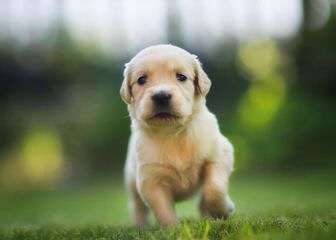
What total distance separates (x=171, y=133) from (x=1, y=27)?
1431 centimetres

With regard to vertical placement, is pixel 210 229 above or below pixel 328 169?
above

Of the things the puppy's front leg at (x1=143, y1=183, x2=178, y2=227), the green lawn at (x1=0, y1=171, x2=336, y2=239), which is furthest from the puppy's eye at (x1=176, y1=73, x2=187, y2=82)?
the green lawn at (x1=0, y1=171, x2=336, y2=239)

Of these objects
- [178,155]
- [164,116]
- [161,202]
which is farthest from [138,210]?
[164,116]

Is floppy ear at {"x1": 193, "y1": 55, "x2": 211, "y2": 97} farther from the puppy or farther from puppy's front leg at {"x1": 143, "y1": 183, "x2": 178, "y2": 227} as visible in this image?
puppy's front leg at {"x1": 143, "y1": 183, "x2": 178, "y2": 227}

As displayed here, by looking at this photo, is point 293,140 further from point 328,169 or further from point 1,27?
point 1,27

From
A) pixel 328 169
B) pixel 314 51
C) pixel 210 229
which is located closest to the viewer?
pixel 210 229

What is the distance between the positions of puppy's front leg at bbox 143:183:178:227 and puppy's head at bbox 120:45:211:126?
0.55 meters

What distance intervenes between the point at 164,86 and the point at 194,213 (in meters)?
3.91

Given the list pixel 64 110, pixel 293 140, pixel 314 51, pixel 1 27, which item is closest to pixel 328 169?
pixel 293 140

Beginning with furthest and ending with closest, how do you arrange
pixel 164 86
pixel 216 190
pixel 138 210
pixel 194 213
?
pixel 194 213, pixel 138 210, pixel 216 190, pixel 164 86

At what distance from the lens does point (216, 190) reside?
435 centimetres

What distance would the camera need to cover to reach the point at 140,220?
235 inches

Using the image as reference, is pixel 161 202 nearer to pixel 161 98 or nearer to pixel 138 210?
pixel 161 98

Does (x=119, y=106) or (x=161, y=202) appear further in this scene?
(x=119, y=106)
